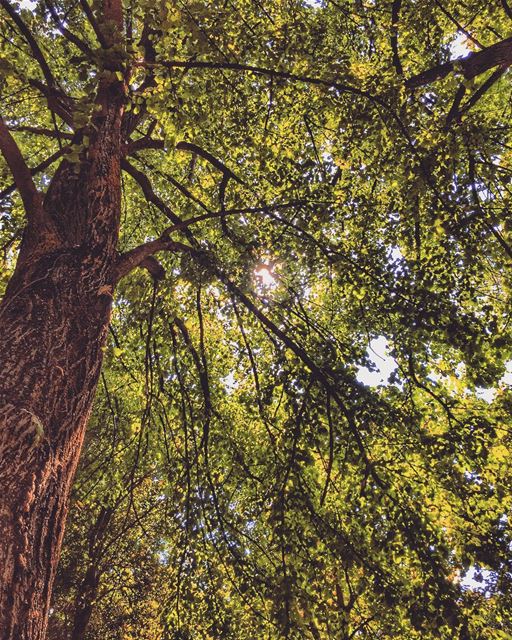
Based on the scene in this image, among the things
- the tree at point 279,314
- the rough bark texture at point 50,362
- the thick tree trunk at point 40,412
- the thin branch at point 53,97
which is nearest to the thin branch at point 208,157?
the tree at point 279,314

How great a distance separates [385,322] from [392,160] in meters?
1.99

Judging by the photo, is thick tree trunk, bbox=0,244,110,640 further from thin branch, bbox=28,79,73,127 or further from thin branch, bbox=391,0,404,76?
thin branch, bbox=391,0,404,76

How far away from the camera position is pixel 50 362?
7.79 feet

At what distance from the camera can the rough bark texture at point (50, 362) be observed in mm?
1752

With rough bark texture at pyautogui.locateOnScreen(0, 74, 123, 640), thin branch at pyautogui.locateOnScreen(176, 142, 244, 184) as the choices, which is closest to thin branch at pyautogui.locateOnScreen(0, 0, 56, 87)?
rough bark texture at pyautogui.locateOnScreen(0, 74, 123, 640)

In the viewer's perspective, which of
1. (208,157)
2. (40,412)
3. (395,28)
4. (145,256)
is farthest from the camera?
(395,28)

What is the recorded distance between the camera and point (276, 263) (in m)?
5.48

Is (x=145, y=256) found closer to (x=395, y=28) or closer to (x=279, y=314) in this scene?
(x=279, y=314)

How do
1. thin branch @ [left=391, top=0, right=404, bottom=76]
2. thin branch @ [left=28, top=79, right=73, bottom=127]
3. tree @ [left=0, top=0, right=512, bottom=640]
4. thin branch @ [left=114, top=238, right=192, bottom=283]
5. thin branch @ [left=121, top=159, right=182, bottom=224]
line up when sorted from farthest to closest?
thin branch @ [left=391, top=0, right=404, bottom=76]
thin branch @ [left=121, top=159, right=182, bottom=224]
thin branch @ [left=114, top=238, right=192, bottom=283]
thin branch @ [left=28, top=79, right=73, bottom=127]
tree @ [left=0, top=0, right=512, bottom=640]

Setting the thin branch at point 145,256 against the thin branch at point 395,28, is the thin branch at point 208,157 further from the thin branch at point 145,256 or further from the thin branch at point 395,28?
the thin branch at point 395,28

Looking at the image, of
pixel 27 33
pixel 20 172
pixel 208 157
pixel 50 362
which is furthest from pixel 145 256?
pixel 208 157

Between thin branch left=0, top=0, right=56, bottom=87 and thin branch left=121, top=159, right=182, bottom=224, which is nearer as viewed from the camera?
thin branch left=0, top=0, right=56, bottom=87

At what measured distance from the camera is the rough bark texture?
1752 millimetres

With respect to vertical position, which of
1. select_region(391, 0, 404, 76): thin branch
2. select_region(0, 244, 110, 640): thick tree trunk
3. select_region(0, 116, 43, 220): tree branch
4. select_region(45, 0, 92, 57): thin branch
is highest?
select_region(391, 0, 404, 76): thin branch
